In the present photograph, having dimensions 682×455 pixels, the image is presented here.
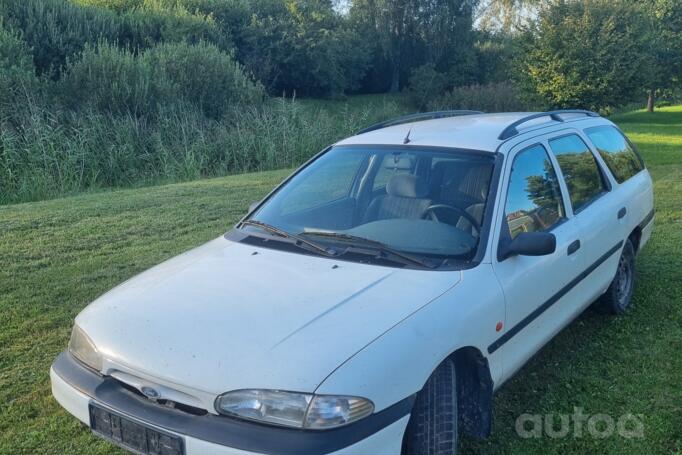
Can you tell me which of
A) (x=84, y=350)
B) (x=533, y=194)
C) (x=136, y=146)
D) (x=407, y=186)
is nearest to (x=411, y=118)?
(x=407, y=186)

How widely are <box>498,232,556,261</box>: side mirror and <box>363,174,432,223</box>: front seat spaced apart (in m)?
0.56

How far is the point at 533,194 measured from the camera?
12.5 ft

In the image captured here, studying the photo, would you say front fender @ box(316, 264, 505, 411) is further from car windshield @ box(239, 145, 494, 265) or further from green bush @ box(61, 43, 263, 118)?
green bush @ box(61, 43, 263, 118)

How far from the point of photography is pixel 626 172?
5.10 meters

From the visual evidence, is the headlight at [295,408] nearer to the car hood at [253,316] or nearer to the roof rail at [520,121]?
the car hood at [253,316]

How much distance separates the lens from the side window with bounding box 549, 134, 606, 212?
418 centimetres

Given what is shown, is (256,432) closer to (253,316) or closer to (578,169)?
(253,316)

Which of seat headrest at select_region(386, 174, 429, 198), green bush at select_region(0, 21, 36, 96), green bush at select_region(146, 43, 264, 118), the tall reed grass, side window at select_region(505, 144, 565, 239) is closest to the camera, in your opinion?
side window at select_region(505, 144, 565, 239)

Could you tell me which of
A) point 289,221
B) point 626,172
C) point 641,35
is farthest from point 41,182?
point 641,35

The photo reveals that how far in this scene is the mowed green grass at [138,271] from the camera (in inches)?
131

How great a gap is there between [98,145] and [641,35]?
20.5 metres

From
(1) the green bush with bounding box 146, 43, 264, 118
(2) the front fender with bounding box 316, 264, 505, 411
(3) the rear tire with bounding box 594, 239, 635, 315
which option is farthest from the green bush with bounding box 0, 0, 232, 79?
(2) the front fender with bounding box 316, 264, 505, 411

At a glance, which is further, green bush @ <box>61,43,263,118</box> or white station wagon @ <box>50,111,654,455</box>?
green bush @ <box>61,43,263,118</box>

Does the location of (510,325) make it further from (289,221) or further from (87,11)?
(87,11)
